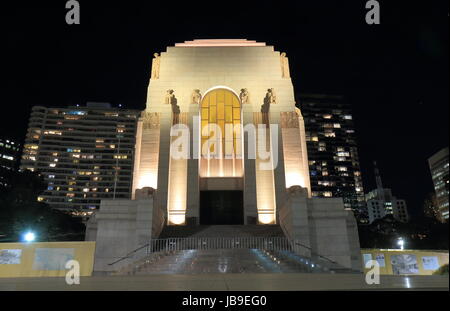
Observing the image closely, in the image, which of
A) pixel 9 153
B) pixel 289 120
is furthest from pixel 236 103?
pixel 9 153

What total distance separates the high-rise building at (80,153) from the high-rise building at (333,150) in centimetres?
7995

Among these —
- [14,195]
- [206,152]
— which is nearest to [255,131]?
[206,152]

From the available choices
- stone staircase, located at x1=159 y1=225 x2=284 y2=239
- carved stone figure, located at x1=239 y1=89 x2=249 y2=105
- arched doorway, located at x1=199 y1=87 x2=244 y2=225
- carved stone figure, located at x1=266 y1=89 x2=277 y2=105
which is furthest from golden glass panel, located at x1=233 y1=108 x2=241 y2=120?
stone staircase, located at x1=159 y1=225 x2=284 y2=239

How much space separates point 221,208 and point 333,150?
132390 millimetres

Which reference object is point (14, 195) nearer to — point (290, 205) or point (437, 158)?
point (290, 205)

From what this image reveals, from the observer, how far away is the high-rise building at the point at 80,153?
137750mm

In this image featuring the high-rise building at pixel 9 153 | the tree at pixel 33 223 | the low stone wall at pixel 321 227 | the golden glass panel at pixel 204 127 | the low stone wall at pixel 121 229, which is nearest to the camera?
the low stone wall at pixel 121 229

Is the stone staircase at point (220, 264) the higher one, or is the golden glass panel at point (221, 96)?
the golden glass panel at point (221, 96)

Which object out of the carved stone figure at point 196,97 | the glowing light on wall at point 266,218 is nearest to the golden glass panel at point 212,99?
the carved stone figure at point 196,97

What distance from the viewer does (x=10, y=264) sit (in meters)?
20.2

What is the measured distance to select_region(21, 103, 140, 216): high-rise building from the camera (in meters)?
138

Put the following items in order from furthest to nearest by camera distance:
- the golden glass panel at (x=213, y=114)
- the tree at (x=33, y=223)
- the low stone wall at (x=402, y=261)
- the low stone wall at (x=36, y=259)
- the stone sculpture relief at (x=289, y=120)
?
1. the tree at (x=33, y=223)
2. the golden glass panel at (x=213, y=114)
3. the stone sculpture relief at (x=289, y=120)
4. the low stone wall at (x=402, y=261)
5. the low stone wall at (x=36, y=259)

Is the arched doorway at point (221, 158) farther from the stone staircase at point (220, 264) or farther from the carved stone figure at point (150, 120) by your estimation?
the stone staircase at point (220, 264)

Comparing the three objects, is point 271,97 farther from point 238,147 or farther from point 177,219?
point 177,219
